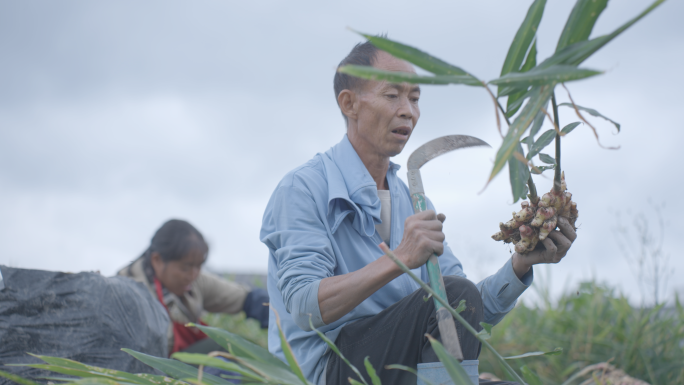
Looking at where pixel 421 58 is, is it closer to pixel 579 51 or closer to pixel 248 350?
pixel 579 51

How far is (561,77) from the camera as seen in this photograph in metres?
0.95

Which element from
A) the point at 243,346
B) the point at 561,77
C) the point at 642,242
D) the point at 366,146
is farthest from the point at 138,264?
the point at 642,242

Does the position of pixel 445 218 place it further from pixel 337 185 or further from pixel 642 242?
pixel 642 242

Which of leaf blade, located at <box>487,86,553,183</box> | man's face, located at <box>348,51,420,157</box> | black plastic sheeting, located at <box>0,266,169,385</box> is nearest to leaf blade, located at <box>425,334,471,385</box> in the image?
leaf blade, located at <box>487,86,553,183</box>

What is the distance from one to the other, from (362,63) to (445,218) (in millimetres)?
656

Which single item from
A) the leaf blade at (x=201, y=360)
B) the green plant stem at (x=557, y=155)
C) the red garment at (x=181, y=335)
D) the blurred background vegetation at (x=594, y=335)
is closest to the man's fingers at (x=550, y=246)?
the green plant stem at (x=557, y=155)

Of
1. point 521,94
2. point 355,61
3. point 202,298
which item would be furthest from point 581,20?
point 202,298

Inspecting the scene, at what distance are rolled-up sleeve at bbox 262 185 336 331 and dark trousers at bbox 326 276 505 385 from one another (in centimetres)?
13

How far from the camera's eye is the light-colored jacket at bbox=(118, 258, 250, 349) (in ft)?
11.0

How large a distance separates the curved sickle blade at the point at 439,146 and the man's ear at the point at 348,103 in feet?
1.03

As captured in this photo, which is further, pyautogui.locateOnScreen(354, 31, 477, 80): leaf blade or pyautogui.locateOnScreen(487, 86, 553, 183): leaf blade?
pyautogui.locateOnScreen(354, 31, 477, 80): leaf blade

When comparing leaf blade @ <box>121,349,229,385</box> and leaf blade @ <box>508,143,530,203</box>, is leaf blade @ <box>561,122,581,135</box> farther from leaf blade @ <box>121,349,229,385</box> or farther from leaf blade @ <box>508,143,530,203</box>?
leaf blade @ <box>121,349,229,385</box>

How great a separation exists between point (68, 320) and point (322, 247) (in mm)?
1144

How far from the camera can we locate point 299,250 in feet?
4.75
